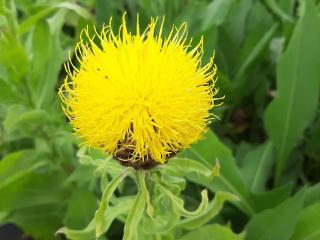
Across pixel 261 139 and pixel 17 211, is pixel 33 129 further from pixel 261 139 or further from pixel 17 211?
pixel 261 139

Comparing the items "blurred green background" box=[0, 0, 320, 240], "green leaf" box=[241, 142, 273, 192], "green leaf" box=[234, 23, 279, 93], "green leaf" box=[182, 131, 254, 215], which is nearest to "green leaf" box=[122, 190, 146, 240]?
"blurred green background" box=[0, 0, 320, 240]

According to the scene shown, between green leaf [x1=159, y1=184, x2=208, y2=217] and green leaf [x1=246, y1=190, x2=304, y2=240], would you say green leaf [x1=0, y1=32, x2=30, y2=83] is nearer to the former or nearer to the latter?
green leaf [x1=159, y1=184, x2=208, y2=217]

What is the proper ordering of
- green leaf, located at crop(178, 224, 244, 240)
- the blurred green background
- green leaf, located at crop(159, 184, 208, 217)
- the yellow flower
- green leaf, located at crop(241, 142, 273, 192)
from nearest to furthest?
1. the yellow flower
2. green leaf, located at crop(159, 184, 208, 217)
3. green leaf, located at crop(178, 224, 244, 240)
4. the blurred green background
5. green leaf, located at crop(241, 142, 273, 192)

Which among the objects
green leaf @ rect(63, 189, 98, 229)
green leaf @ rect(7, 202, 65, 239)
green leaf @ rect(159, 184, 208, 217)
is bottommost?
green leaf @ rect(7, 202, 65, 239)

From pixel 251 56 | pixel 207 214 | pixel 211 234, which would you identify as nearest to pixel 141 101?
pixel 207 214

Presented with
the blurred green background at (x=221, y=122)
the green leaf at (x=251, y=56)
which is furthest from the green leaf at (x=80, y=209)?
the green leaf at (x=251, y=56)

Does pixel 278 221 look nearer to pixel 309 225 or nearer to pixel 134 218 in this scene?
pixel 309 225

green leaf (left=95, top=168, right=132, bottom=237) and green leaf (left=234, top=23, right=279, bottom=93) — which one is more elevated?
green leaf (left=234, top=23, right=279, bottom=93)
